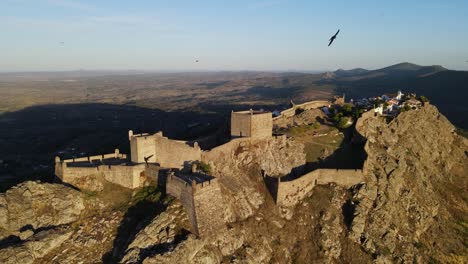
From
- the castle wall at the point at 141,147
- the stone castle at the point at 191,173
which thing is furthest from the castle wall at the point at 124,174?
the castle wall at the point at 141,147

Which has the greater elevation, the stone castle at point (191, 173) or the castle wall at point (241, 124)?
the castle wall at point (241, 124)

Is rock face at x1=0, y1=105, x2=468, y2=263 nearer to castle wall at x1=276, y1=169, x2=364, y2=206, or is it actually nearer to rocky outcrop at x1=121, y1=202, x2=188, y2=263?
rocky outcrop at x1=121, y1=202, x2=188, y2=263

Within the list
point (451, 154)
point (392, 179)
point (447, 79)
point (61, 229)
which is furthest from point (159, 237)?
point (447, 79)

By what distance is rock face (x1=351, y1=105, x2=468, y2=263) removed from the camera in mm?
37281

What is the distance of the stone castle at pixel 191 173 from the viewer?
3062cm

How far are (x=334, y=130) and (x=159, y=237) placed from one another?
32.0m

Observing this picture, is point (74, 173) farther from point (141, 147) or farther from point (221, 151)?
point (221, 151)

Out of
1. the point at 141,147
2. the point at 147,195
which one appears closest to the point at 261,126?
the point at 141,147

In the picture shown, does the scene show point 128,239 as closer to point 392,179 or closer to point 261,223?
point 261,223

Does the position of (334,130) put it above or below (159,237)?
above

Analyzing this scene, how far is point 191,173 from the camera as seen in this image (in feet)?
114

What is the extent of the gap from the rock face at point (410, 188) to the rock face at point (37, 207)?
27876mm

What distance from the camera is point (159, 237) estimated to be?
28516 mm

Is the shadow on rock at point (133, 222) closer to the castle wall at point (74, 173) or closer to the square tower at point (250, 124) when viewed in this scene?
the castle wall at point (74, 173)
